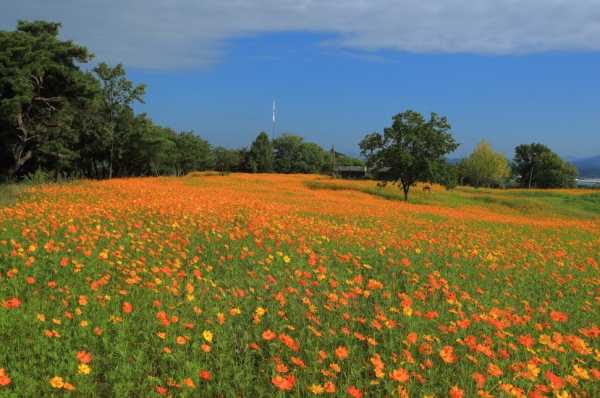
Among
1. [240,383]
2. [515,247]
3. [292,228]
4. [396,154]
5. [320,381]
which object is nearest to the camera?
[240,383]

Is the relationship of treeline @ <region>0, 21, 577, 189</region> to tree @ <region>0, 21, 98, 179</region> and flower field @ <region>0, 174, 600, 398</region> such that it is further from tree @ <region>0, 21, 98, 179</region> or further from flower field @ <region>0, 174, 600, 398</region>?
flower field @ <region>0, 174, 600, 398</region>

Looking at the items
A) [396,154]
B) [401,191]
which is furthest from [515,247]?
[401,191]

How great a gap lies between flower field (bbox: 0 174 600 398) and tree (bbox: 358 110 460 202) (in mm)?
21958

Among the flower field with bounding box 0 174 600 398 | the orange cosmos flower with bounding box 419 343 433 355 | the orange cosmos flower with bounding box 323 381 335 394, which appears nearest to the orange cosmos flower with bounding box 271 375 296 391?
the flower field with bounding box 0 174 600 398

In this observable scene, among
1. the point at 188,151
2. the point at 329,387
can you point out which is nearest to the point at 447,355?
the point at 329,387

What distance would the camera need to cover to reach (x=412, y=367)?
4352 millimetres

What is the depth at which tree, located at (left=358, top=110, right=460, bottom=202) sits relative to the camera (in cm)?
3152

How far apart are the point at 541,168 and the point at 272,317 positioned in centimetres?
8764

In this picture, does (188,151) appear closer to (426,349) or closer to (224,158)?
(224,158)

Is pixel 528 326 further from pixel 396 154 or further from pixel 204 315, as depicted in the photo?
pixel 396 154

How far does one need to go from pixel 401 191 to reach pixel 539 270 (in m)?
30.6

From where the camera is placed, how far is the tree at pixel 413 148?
3152cm

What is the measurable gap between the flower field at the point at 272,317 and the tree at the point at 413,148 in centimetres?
2196

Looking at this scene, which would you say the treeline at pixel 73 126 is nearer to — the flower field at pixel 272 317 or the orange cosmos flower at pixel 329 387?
the flower field at pixel 272 317
